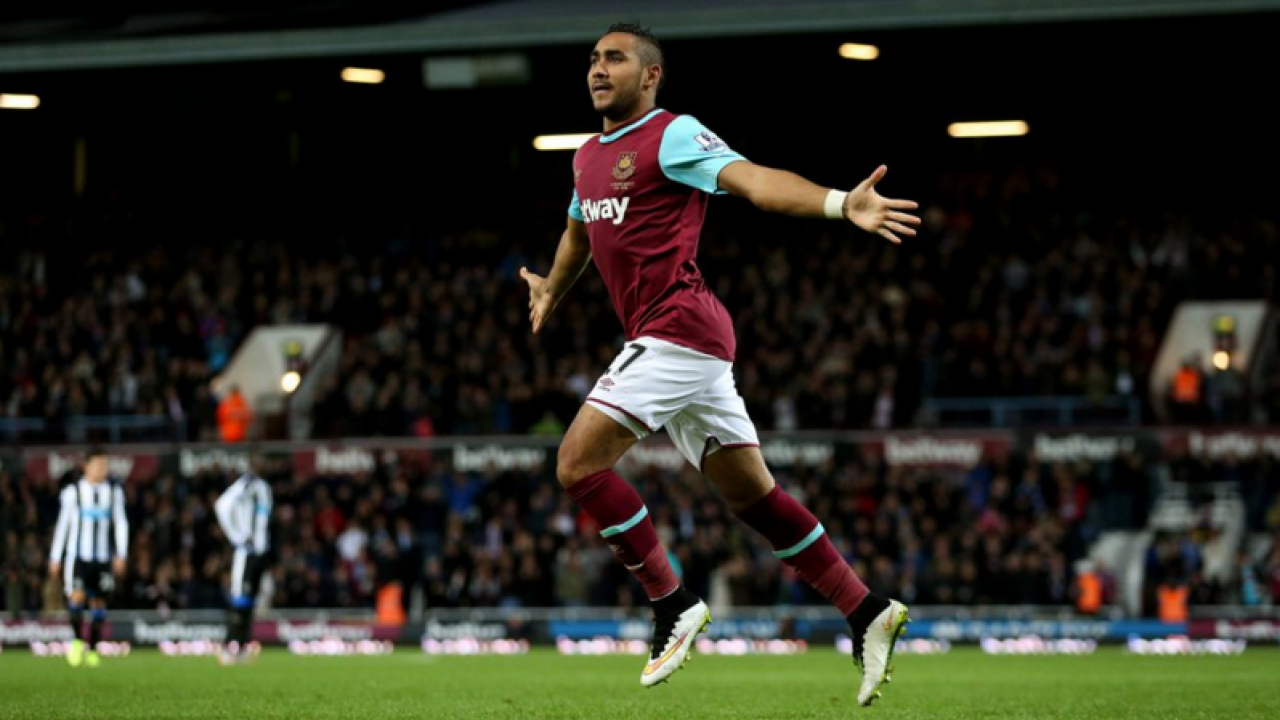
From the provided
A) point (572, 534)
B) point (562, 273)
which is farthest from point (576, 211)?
point (572, 534)

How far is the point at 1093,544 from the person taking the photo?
26391 mm

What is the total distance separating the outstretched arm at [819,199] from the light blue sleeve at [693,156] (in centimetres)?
10

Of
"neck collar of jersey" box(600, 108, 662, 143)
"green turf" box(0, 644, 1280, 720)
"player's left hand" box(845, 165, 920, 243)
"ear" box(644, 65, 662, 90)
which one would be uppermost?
"ear" box(644, 65, 662, 90)

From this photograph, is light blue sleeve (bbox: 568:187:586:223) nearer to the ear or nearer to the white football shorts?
the ear

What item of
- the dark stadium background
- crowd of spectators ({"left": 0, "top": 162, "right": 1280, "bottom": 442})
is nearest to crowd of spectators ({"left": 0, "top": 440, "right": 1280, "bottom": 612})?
the dark stadium background

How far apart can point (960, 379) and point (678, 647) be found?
22.0 meters

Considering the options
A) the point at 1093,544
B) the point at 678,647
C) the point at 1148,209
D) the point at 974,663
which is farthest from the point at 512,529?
the point at 678,647

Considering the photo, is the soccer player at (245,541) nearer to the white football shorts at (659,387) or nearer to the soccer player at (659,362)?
the soccer player at (659,362)

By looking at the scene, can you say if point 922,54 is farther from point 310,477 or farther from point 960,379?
point 310,477

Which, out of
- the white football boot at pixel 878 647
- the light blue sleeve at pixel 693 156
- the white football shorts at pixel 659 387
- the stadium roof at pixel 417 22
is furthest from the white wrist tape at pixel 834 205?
the stadium roof at pixel 417 22

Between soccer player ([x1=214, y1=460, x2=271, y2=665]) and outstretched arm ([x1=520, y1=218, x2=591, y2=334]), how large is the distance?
1095 centimetres

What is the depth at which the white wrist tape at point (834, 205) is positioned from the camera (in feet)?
23.6

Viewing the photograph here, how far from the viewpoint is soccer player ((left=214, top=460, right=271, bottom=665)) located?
19531 millimetres

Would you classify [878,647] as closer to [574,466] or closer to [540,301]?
[574,466]
